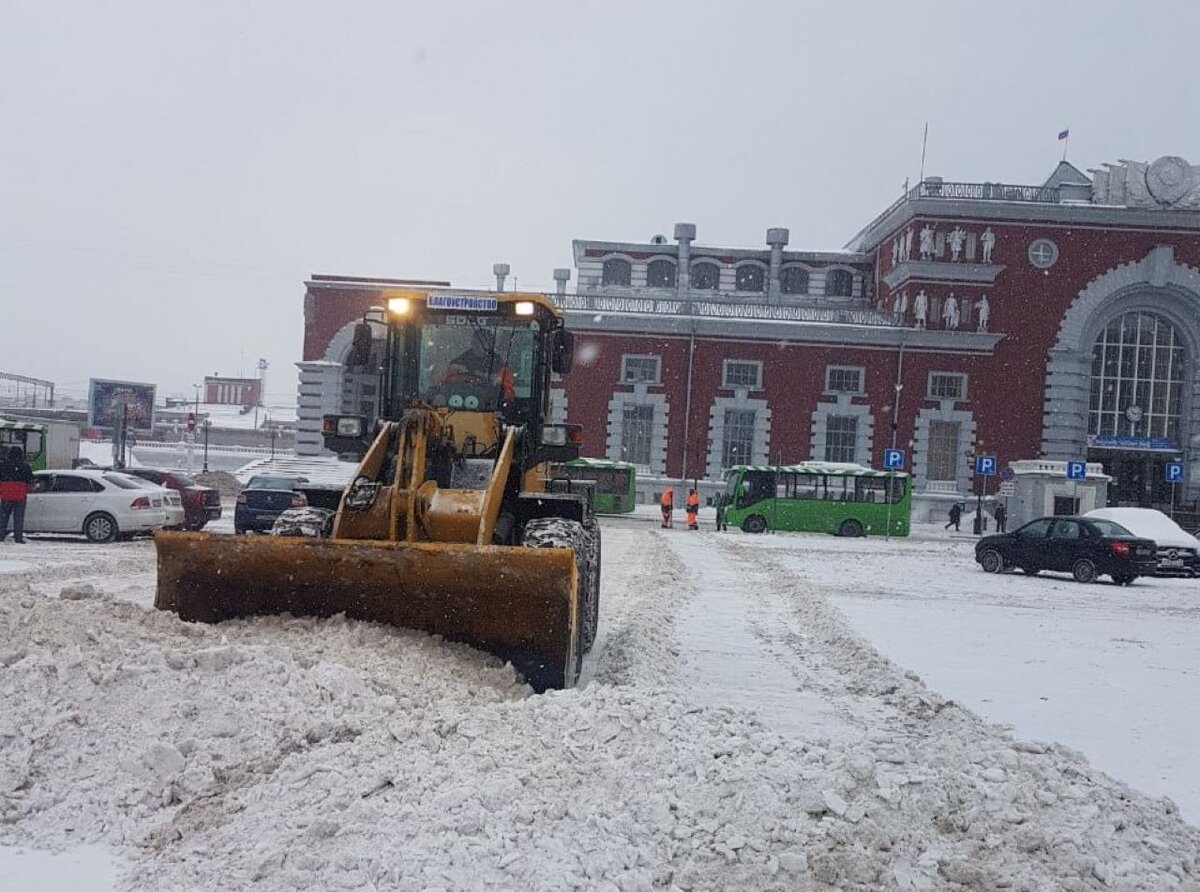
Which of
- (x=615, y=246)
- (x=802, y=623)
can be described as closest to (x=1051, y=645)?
(x=802, y=623)

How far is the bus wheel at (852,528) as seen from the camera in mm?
38469

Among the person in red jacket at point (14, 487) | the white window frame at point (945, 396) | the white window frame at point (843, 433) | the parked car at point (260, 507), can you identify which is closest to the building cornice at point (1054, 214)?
the white window frame at point (945, 396)

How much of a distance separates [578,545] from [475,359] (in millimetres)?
2457

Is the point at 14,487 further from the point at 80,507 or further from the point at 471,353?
the point at 471,353

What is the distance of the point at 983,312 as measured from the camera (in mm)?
46719

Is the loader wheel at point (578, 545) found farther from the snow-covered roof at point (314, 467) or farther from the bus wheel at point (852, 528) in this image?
the snow-covered roof at point (314, 467)

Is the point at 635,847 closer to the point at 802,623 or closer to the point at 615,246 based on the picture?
the point at 802,623

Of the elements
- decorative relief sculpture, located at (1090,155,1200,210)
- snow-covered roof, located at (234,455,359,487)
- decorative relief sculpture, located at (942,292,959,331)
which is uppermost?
decorative relief sculpture, located at (1090,155,1200,210)

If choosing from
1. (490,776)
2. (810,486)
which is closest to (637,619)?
(490,776)

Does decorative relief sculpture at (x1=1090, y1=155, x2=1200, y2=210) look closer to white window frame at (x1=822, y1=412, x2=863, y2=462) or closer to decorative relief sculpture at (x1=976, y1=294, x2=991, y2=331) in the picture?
decorative relief sculpture at (x1=976, y1=294, x2=991, y2=331)

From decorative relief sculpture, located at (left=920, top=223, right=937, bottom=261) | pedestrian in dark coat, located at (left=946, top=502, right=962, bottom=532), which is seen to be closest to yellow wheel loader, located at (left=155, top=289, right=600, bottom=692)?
pedestrian in dark coat, located at (left=946, top=502, right=962, bottom=532)

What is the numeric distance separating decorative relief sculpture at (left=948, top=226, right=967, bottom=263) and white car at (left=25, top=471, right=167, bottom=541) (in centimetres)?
3612

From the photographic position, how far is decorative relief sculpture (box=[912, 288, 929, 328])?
47094 millimetres

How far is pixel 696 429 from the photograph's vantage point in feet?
160
